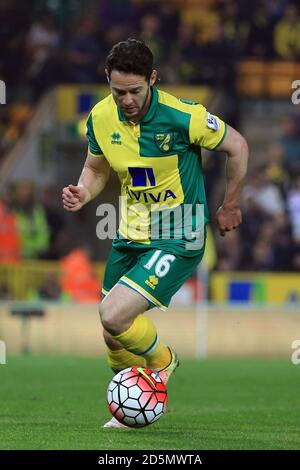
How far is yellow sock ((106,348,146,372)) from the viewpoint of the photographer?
8156 mm

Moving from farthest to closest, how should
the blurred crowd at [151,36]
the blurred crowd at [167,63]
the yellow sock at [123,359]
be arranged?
1. the blurred crowd at [151,36]
2. the blurred crowd at [167,63]
3. the yellow sock at [123,359]

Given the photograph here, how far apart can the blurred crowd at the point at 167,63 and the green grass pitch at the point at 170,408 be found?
328 centimetres

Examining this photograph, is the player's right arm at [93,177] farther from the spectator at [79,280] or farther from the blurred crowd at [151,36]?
the blurred crowd at [151,36]

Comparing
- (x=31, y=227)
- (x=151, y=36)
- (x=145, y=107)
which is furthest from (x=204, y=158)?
(x=145, y=107)

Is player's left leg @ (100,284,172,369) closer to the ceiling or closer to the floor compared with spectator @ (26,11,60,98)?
closer to the floor

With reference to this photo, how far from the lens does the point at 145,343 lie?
25.7 feet

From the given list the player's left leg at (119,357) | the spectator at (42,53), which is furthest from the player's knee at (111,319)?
the spectator at (42,53)

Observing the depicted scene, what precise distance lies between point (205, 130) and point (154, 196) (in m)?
0.52

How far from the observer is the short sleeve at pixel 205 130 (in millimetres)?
7809

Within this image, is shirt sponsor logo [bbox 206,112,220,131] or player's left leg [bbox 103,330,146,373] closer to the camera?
shirt sponsor logo [bbox 206,112,220,131]

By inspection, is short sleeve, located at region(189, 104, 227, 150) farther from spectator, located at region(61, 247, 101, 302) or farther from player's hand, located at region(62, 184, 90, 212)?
spectator, located at region(61, 247, 101, 302)

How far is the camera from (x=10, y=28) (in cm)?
2270

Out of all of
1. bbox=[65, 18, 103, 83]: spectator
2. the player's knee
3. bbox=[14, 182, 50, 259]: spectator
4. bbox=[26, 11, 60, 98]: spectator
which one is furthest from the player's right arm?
bbox=[26, 11, 60, 98]: spectator

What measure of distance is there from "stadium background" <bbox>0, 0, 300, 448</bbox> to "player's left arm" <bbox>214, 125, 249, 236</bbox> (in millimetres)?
9062
